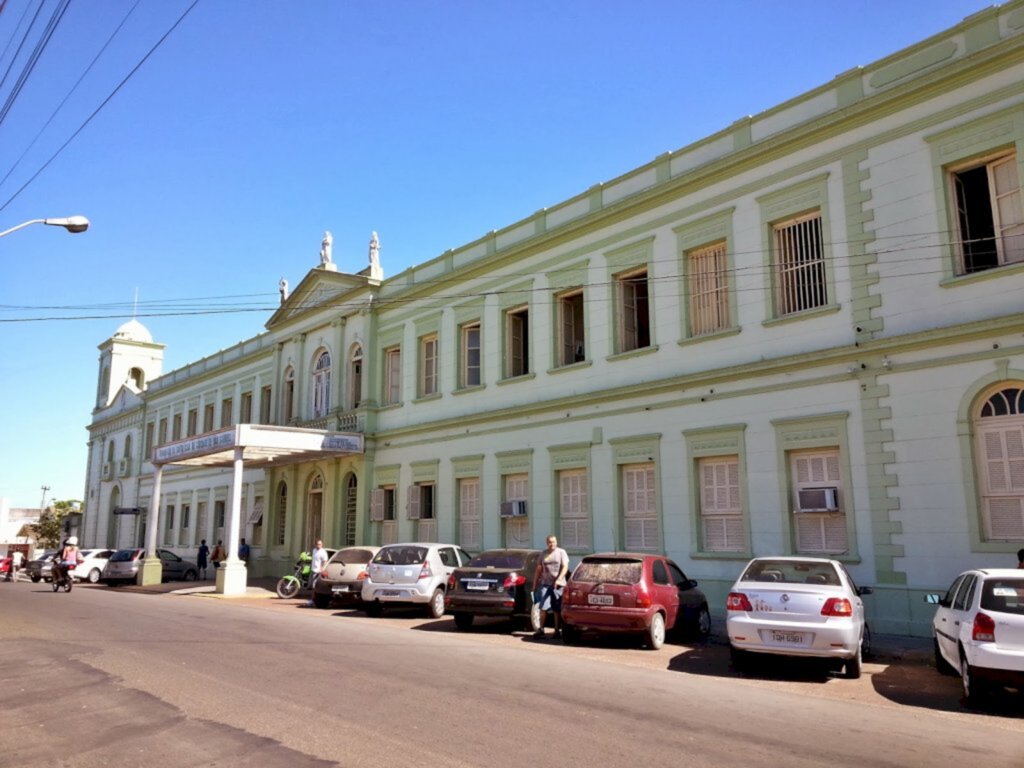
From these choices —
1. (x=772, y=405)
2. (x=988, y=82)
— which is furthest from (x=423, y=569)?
(x=988, y=82)

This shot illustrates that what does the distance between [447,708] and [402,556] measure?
10.3 meters

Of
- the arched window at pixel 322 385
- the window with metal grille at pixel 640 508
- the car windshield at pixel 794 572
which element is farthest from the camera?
the arched window at pixel 322 385

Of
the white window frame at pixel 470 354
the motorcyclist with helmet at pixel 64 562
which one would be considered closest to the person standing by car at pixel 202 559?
the motorcyclist with helmet at pixel 64 562

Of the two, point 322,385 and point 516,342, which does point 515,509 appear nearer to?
point 516,342

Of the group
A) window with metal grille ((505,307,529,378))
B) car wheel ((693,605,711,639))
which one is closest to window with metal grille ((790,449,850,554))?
car wheel ((693,605,711,639))

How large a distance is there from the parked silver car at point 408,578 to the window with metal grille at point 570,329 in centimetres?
673

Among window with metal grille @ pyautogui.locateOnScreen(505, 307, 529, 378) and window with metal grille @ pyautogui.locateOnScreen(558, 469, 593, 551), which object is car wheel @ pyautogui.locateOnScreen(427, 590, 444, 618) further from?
window with metal grille @ pyautogui.locateOnScreen(505, 307, 529, 378)

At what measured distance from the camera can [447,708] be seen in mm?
7742

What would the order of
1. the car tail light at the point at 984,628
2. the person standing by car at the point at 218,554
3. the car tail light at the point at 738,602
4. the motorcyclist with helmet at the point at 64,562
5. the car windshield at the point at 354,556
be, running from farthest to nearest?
the person standing by car at the point at 218,554, the motorcyclist with helmet at the point at 64,562, the car windshield at the point at 354,556, the car tail light at the point at 738,602, the car tail light at the point at 984,628

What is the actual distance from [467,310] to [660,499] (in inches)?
372

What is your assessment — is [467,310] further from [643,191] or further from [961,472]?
[961,472]

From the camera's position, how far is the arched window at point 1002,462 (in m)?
13.3

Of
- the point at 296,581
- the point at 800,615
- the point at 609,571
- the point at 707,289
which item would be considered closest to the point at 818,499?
the point at 609,571

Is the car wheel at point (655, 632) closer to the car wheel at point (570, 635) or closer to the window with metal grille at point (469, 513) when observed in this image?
the car wheel at point (570, 635)
